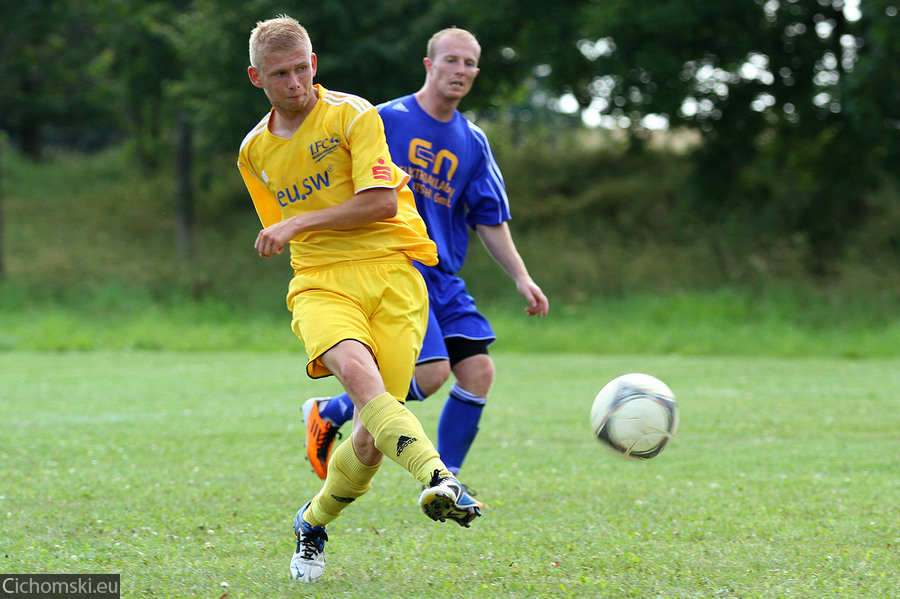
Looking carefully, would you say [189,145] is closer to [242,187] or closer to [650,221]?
[242,187]

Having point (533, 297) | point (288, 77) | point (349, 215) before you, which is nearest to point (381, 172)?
point (349, 215)

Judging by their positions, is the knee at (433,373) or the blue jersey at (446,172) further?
the blue jersey at (446,172)

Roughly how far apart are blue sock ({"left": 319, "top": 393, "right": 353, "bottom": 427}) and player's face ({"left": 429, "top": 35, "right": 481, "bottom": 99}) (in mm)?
1644

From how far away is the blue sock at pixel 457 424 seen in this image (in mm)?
5180

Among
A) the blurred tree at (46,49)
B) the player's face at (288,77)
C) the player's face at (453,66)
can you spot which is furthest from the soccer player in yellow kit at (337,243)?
the blurred tree at (46,49)

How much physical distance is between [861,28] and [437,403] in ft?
44.5

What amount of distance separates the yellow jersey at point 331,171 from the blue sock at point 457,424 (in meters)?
1.42

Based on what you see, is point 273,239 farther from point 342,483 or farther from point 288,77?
point 342,483

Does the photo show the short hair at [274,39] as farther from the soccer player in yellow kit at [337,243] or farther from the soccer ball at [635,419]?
the soccer ball at [635,419]

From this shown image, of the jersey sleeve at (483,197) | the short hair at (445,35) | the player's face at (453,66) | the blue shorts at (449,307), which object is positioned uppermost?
the short hair at (445,35)

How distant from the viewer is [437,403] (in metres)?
9.91

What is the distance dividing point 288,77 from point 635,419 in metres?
1.97

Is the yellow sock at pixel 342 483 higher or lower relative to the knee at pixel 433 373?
lower

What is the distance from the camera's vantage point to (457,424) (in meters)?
5.20
